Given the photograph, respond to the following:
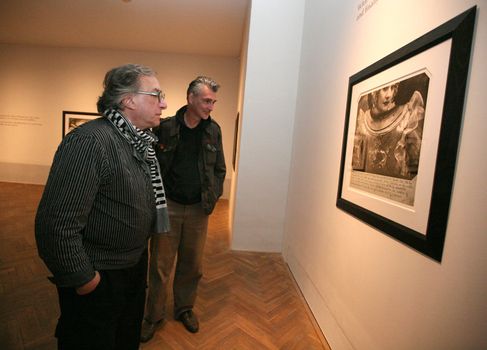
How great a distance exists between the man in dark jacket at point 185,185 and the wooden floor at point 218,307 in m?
0.19

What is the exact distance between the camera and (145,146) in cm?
127

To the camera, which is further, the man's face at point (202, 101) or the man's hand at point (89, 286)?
the man's face at point (202, 101)

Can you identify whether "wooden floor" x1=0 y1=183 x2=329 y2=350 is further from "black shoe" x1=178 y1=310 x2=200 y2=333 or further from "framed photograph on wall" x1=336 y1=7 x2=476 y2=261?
"framed photograph on wall" x1=336 y1=7 x2=476 y2=261

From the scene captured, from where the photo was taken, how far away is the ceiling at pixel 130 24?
17.2 ft

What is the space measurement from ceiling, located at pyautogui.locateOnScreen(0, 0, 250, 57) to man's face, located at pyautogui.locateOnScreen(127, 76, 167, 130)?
4.19 metres

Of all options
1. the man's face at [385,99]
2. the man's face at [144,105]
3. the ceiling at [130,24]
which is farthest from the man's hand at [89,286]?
the ceiling at [130,24]

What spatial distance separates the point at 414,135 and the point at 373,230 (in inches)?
23.8

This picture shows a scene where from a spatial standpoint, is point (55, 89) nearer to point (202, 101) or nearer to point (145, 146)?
point (202, 101)

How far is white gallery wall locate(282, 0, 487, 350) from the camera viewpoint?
100 cm

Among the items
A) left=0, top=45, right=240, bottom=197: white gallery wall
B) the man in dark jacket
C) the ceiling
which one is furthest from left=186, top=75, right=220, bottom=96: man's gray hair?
left=0, top=45, right=240, bottom=197: white gallery wall

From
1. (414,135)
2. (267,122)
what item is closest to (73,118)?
(267,122)

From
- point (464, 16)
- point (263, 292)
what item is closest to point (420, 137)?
point (464, 16)

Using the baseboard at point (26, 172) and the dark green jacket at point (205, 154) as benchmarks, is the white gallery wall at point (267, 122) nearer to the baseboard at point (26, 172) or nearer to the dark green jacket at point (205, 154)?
the dark green jacket at point (205, 154)

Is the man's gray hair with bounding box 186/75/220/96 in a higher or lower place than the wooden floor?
higher
